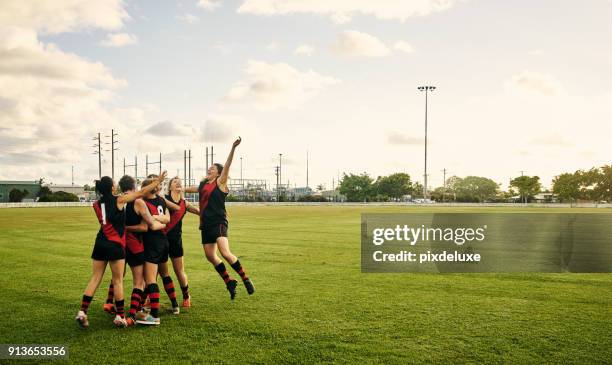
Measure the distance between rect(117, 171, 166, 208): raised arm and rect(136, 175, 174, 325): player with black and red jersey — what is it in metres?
0.09

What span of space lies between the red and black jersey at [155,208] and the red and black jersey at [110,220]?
400mm

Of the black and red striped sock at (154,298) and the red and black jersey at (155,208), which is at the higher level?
the red and black jersey at (155,208)

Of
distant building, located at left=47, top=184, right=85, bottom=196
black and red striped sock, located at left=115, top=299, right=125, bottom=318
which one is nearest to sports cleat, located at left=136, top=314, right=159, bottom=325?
black and red striped sock, located at left=115, top=299, right=125, bottom=318

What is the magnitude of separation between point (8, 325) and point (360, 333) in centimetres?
482

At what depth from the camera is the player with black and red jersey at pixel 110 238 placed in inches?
251

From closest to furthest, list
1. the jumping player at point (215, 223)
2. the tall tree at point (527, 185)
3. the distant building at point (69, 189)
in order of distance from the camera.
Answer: the jumping player at point (215, 223) → the tall tree at point (527, 185) → the distant building at point (69, 189)

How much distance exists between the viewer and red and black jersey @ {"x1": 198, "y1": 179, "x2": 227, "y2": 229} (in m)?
7.98

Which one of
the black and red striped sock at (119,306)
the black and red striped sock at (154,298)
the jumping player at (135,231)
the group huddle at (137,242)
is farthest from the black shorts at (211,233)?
the black and red striped sock at (119,306)

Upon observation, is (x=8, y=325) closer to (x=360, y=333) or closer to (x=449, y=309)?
(x=360, y=333)

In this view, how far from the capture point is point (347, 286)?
9367 mm

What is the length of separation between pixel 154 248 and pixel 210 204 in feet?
4.71

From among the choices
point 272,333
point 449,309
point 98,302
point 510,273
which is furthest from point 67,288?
point 510,273

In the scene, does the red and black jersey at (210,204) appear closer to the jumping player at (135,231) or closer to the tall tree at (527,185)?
the jumping player at (135,231)

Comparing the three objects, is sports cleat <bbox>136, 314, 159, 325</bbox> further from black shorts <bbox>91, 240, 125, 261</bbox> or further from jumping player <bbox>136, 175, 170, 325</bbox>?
black shorts <bbox>91, 240, 125, 261</bbox>
